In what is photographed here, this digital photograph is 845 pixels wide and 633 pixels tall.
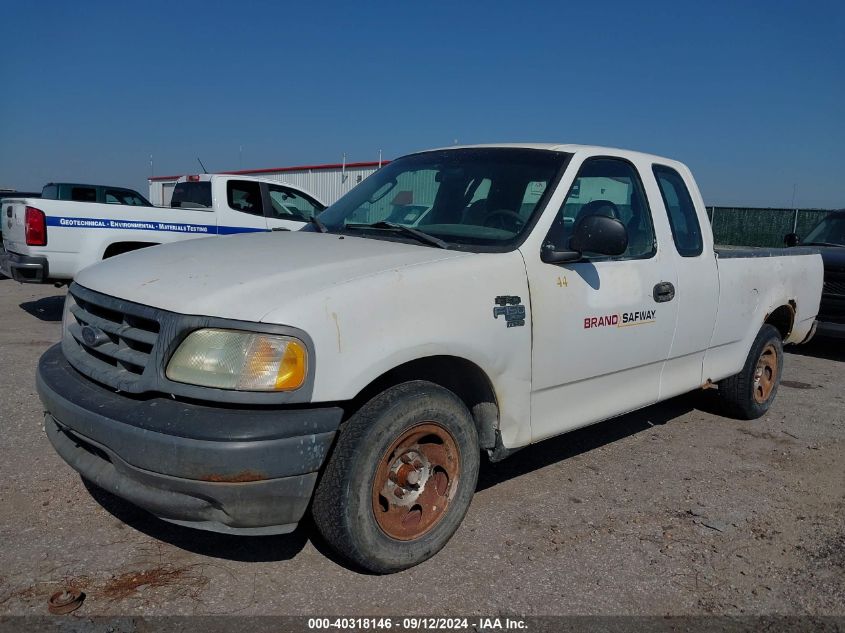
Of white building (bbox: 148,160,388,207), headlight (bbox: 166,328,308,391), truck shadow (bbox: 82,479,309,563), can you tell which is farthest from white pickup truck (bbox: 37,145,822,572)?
white building (bbox: 148,160,388,207)

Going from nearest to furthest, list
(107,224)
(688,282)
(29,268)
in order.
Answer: (688,282) < (29,268) < (107,224)

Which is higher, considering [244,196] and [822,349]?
[244,196]

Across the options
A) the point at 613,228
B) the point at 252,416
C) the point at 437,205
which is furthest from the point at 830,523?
the point at 252,416

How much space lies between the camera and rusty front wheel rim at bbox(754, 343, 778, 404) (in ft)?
18.0

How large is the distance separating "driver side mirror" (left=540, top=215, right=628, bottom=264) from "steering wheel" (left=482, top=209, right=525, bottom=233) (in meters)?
0.21

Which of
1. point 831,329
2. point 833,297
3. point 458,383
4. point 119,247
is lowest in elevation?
point 831,329

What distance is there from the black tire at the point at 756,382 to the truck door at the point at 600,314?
141cm

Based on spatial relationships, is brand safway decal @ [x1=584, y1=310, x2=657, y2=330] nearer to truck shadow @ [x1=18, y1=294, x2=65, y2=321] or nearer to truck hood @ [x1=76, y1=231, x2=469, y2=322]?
truck hood @ [x1=76, y1=231, x2=469, y2=322]

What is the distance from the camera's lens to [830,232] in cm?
927

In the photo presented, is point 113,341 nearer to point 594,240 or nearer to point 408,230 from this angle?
point 408,230

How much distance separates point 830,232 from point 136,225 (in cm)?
881

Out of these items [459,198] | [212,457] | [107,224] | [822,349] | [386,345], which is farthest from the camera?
[822,349]

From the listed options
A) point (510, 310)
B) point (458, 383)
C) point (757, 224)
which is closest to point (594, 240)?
point (510, 310)

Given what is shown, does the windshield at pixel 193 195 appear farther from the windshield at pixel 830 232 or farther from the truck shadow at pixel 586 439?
the windshield at pixel 830 232
